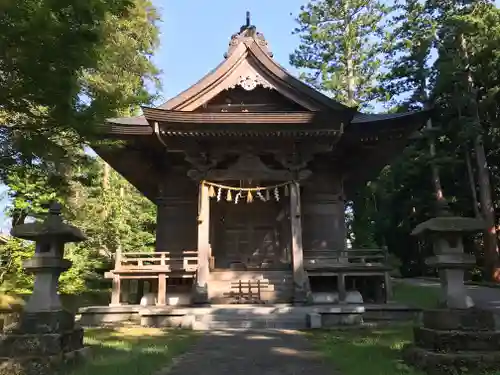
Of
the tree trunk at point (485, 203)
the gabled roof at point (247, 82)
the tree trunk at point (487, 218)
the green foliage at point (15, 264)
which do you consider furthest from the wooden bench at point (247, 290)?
the tree trunk at point (487, 218)

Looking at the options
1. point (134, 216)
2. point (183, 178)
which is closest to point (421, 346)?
point (183, 178)

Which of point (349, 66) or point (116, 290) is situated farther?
point (349, 66)

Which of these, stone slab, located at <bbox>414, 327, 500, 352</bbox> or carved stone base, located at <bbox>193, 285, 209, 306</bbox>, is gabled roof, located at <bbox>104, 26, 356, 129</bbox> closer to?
carved stone base, located at <bbox>193, 285, 209, 306</bbox>

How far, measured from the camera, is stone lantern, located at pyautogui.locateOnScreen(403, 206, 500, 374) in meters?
5.54

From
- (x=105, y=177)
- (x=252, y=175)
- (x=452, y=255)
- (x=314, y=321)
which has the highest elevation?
(x=105, y=177)

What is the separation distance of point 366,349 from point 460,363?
2.15 metres

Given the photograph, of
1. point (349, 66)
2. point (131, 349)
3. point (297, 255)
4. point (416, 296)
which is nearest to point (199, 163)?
point (297, 255)

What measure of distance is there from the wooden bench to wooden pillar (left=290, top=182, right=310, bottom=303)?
113 centimetres

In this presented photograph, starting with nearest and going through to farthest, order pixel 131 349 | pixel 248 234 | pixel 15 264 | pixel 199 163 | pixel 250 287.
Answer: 1. pixel 131 349
2. pixel 250 287
3. pixel 199 163
4. pixel 15 264
5. pixel 248 234

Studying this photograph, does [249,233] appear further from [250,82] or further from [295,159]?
[250,82]

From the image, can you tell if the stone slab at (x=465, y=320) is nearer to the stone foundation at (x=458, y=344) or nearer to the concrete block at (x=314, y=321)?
the stone foundation at (x=458, y=344)

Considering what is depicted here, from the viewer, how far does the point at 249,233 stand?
16.6 m

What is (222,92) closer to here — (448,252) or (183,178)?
(183,178)

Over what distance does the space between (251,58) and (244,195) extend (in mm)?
5256
